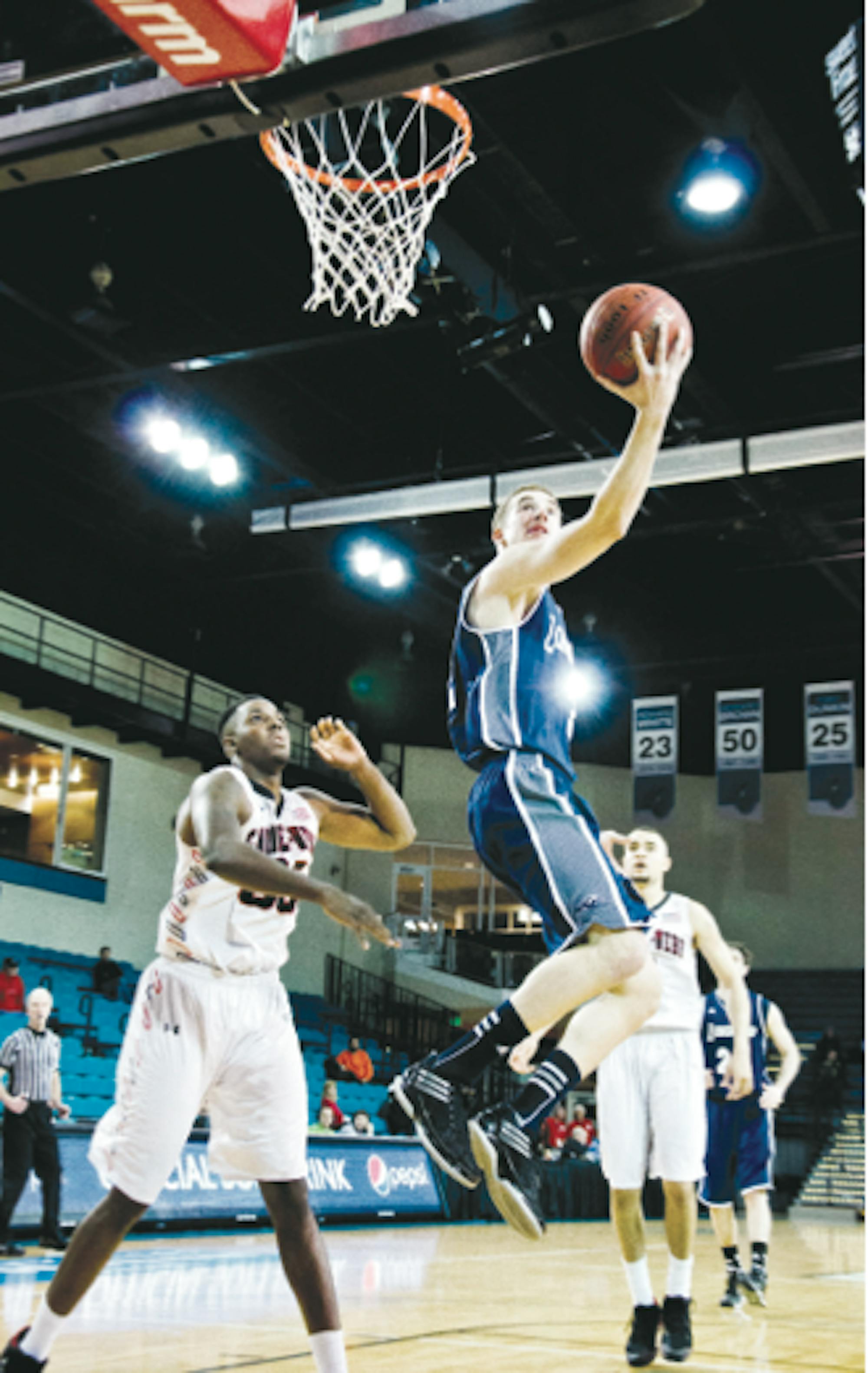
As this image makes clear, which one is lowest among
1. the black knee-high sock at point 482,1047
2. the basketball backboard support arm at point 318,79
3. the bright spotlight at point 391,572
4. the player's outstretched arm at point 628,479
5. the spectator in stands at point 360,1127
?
the spectator in stands at point 360,1127

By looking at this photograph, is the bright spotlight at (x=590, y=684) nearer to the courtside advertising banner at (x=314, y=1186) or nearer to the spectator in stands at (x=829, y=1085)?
the courtside advertising banner at (x=314, y=1186)

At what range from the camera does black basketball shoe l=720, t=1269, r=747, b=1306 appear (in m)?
8.09

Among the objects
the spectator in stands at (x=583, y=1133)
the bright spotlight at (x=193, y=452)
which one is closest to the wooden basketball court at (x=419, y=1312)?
the spectator in stands at (x=583, y=1133)

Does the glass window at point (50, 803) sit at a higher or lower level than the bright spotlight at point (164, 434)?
lower

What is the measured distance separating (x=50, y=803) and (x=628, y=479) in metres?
17.6

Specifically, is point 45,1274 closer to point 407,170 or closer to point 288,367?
point 407,170

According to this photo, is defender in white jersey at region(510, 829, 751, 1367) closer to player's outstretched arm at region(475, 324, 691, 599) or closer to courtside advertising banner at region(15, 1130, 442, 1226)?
player's outstretched arm at region(475, 324, 691, 599)

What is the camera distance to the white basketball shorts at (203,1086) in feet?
13.6

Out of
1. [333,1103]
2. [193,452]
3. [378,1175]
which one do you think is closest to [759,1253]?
[378,1175]

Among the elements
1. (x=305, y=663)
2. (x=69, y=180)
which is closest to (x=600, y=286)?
(x=69, y=180)

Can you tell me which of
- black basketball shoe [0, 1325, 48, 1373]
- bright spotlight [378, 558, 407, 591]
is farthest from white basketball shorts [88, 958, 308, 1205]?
bright spotlight [378, 558, 407, 591]

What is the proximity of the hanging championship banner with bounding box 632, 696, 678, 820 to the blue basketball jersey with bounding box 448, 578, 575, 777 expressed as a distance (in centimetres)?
1592

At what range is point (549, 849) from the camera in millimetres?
3822

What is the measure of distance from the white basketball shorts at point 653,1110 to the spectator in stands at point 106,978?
41.6 ft
